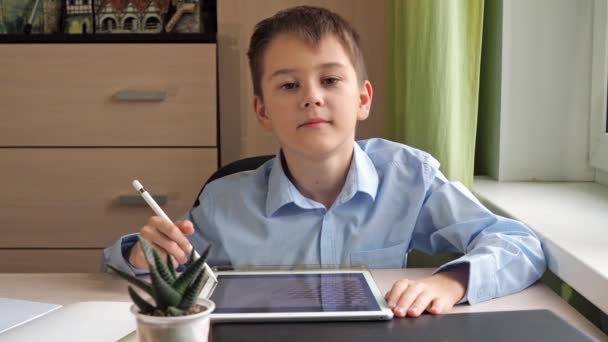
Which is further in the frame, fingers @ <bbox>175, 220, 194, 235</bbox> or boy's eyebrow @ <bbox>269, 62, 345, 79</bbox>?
boy's eyebrow @ <bbox>269, 62, 345, 79</bbox>

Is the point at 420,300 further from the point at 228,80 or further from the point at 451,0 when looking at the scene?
the point at 228,80

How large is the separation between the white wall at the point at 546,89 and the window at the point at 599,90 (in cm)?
2

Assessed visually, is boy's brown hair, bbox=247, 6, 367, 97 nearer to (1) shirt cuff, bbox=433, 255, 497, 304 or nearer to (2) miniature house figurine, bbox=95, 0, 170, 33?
(1) shirt cuff, bbox=433, 255, 497, 304

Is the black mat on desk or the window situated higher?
the window

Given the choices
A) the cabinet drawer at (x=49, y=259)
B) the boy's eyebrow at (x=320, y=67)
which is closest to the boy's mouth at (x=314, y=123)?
the boy's eyebrow at (x=320, y=67)

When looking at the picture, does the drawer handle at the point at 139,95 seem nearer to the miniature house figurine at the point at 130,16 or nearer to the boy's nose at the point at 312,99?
the miniature house figurine at the point at 130,16

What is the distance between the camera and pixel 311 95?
4.06 ft

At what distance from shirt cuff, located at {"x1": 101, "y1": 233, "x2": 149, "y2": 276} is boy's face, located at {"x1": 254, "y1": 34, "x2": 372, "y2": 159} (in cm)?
32

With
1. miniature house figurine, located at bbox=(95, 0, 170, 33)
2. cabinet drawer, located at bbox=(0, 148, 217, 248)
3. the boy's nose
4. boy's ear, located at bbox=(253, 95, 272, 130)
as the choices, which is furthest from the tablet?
miniature house figurine, located at bbox=(95, 0, 170, 33)

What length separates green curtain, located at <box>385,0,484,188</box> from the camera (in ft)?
5.17

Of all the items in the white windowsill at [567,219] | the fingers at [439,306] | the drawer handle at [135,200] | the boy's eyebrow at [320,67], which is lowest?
the drawer handle at [135,200]

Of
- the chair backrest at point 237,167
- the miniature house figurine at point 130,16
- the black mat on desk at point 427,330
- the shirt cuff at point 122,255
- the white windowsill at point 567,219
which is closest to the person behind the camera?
the black mat on desk at point 427,330

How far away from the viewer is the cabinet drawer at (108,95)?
1986mm

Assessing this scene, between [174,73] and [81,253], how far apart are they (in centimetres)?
56
